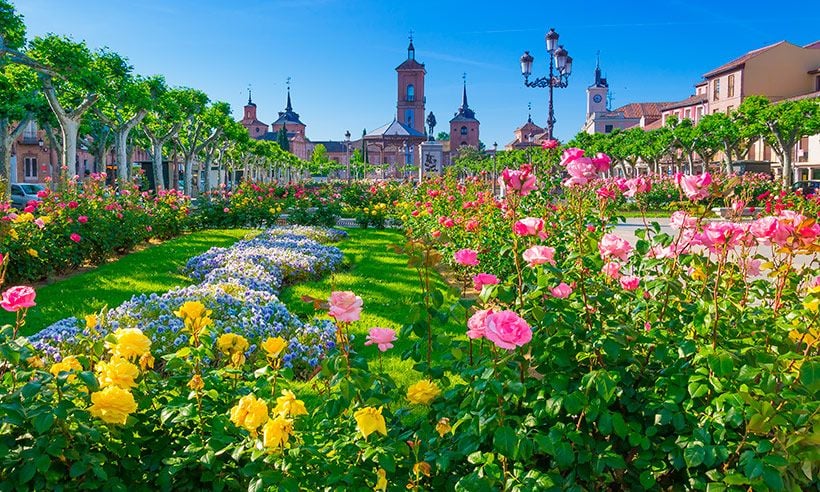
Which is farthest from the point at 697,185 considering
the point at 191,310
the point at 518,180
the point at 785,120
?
the point at 785,120

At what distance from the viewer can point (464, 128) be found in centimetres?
11762

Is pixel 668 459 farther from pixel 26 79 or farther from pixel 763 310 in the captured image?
pixel 26 79

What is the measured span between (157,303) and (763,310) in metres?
4.49

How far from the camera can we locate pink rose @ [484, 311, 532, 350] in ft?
6.64

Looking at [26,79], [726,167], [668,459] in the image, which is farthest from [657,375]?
[726,167]

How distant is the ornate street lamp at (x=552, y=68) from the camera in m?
16.5

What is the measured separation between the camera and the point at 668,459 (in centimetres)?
235

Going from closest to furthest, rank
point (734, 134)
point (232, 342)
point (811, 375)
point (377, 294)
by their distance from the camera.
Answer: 1. point (811, 375)
2. point (232, 342)
3. point (377, 294)
4. point (734, 134)

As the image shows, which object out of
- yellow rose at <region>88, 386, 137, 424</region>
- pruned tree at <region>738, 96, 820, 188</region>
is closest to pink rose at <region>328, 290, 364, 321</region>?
yellow rose at <region>88, 386, 137, 424</region>

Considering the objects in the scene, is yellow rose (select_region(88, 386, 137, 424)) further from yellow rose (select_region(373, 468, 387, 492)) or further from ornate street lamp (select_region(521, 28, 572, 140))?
ornate street lamp (select_region(521, 28, 572, 140))

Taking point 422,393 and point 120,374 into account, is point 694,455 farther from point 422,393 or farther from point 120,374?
point 120,374

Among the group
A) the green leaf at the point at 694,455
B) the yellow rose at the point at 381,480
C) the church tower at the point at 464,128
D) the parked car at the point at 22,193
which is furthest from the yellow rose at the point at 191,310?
the church tower at the point at 464,128

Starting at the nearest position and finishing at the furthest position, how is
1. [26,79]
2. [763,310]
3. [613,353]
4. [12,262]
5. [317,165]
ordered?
[613,353]
[763,310]
[12,262]
[26,79]
[317,165]

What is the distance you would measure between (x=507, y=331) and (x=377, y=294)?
6.45 metres
